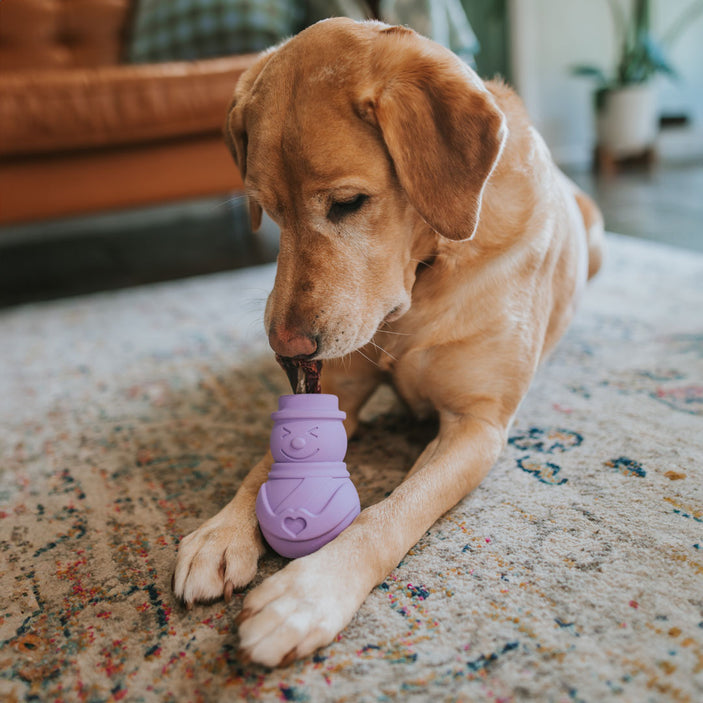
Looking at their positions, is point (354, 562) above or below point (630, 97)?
above

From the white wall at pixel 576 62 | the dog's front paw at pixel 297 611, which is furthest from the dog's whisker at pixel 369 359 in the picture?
the white wall at pixel 576 62

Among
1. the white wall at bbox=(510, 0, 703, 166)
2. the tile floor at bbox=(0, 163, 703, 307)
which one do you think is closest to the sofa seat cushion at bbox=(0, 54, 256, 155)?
the tile floor at bbox=(0, 163, 703, 307)

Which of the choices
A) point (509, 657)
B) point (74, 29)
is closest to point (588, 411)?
point (509, 657)

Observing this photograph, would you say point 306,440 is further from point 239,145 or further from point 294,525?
point 239,145

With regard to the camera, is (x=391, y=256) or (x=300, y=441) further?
(x=391, y=256)

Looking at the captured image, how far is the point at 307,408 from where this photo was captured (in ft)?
4.00

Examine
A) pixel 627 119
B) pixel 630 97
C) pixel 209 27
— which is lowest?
pixel 627 119

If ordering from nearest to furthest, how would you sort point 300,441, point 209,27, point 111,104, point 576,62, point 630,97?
point 300,441 → point 111,104 → point 209,27 → point 630,97 → point 576,62

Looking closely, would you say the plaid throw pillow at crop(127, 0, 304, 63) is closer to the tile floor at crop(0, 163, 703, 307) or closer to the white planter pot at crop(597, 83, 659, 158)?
the tile floor at crop(0, 163, 703, 307)

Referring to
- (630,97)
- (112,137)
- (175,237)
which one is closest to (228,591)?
(112,137)

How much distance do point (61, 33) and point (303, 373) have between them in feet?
13.9

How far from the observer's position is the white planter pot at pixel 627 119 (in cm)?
556

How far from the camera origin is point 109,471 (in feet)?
5.38

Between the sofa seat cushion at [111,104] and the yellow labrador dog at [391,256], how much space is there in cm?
196
